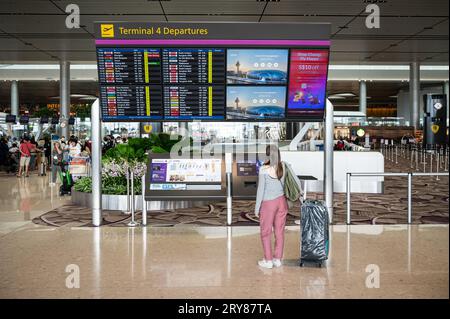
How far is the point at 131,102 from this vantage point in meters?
9.07

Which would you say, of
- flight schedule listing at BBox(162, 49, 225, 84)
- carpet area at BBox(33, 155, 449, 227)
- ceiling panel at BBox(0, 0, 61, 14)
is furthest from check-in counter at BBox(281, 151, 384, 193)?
ceiling panel at BBox(0, 0, 61, 14)

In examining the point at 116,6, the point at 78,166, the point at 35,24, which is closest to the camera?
the point at 78,166

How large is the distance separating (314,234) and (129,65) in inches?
179

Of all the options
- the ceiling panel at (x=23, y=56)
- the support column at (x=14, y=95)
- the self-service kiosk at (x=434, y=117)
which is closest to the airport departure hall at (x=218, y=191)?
the ceiling panel at (x=23, y=56)

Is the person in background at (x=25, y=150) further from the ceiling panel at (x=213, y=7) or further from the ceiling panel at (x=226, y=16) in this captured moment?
the ceiling panel at (x=213, y=7)

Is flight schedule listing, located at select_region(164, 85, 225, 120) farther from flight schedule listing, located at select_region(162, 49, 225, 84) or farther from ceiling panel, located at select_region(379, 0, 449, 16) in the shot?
ceiling panel, located at select_region(379, 0, 449, 16)

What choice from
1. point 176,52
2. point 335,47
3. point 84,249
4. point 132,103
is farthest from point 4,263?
point 335,47

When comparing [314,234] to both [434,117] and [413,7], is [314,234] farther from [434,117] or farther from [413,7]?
[434,117]

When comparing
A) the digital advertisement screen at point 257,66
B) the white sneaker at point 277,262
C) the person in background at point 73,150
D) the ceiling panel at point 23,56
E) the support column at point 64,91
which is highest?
the ceiling panel at point 23,56

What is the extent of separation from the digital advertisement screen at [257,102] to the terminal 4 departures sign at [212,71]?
0.7 inches

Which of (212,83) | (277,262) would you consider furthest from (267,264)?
(212,83)

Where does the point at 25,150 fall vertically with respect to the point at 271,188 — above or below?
above

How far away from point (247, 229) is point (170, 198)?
151 centimetres

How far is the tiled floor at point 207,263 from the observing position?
16.8 feet
